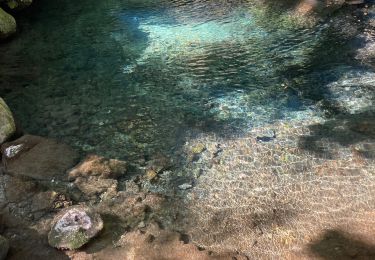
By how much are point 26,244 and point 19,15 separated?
1076 cm

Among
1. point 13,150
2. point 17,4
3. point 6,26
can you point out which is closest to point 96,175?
point 13,150

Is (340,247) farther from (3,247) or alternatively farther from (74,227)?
(3,247)

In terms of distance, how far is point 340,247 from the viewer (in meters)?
4.80

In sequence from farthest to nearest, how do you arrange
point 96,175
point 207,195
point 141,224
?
point 96,175 < point 207,195 < point 141,224

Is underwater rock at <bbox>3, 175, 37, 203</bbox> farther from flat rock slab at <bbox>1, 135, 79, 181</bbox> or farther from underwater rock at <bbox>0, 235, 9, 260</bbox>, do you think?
underwater rock at <bbox>0, 235, 9, 260</bbox>

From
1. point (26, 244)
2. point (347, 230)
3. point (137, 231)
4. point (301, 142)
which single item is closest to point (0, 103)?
point (26, 244)

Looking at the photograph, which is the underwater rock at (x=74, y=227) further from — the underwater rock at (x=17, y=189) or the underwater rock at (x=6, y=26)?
the underwater rock at (x=6, y=26)

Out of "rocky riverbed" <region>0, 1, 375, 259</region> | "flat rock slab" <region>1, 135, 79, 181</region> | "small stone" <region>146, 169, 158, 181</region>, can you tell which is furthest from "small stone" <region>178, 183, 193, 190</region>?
"flat rock slab" <region>1, 135, 79, 181</region>

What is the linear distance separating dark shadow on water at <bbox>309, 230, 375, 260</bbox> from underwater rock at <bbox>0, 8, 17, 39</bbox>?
10.6m

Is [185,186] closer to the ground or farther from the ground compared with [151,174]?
closer to the ground

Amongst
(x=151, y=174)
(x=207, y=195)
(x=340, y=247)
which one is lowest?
(x=340, y=247)

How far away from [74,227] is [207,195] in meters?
2.01

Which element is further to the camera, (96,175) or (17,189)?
(96,175)

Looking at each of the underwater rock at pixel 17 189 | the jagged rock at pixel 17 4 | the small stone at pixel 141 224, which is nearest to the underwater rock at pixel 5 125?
the underwater rock at pixel 17 189
